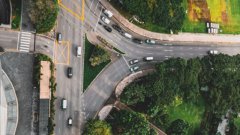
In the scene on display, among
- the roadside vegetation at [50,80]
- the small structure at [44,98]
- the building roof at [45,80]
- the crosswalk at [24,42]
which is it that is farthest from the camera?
the crosswalk at [24,42]

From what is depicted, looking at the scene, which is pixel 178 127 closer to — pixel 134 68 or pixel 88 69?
pixel 134 68

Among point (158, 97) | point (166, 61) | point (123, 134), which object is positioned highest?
point (166, 61)

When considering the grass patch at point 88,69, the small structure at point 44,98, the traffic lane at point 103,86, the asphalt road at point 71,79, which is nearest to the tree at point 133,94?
the traffic lane at point 103,86

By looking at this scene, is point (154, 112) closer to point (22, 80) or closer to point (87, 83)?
point (87, 83)

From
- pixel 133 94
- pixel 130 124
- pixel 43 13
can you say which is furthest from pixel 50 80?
pixel 130 124

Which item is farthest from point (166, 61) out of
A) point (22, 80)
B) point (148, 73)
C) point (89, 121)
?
point (22, 80)

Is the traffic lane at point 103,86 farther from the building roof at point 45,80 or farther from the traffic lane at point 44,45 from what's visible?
the traffic lane at point 44,45

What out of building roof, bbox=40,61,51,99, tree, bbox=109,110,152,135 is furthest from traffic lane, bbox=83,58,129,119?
building roof, bbox=40,61,51,99
